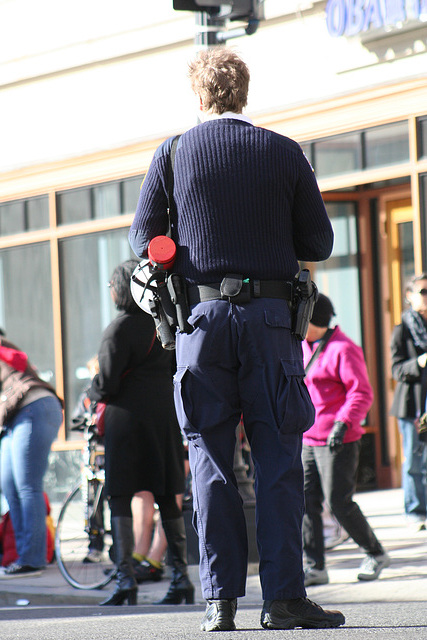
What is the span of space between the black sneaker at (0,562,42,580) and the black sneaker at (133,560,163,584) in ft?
3.01

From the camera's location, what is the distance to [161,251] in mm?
4367

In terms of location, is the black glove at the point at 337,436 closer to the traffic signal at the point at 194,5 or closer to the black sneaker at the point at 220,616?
the traffic signal at the point at 194,5

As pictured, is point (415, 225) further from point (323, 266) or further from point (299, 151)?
point (299, 151)

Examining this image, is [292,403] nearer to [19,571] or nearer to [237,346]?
[237,346]

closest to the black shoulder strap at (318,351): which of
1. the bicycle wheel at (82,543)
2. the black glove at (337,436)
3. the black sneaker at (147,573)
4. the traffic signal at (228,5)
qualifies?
the black glove at (337,436)

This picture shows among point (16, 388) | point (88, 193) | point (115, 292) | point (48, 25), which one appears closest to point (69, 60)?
point (48, 25)

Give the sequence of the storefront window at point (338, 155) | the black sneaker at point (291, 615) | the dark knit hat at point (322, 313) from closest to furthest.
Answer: the black sneaker at point (291, 615) < the dark knit hat at point (322, 313) < the storefront window at point (338, 155)

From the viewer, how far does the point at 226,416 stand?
4289 mm

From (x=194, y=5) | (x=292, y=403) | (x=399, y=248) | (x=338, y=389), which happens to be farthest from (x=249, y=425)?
(x=399, y=248)

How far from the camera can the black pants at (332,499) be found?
7113 mm

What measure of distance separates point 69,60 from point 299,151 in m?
8.95

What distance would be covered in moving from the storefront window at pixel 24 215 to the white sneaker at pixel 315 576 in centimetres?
699

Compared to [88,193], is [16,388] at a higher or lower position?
lower

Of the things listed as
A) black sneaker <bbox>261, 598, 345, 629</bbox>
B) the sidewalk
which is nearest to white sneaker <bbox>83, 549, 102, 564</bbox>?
the sidewalk
